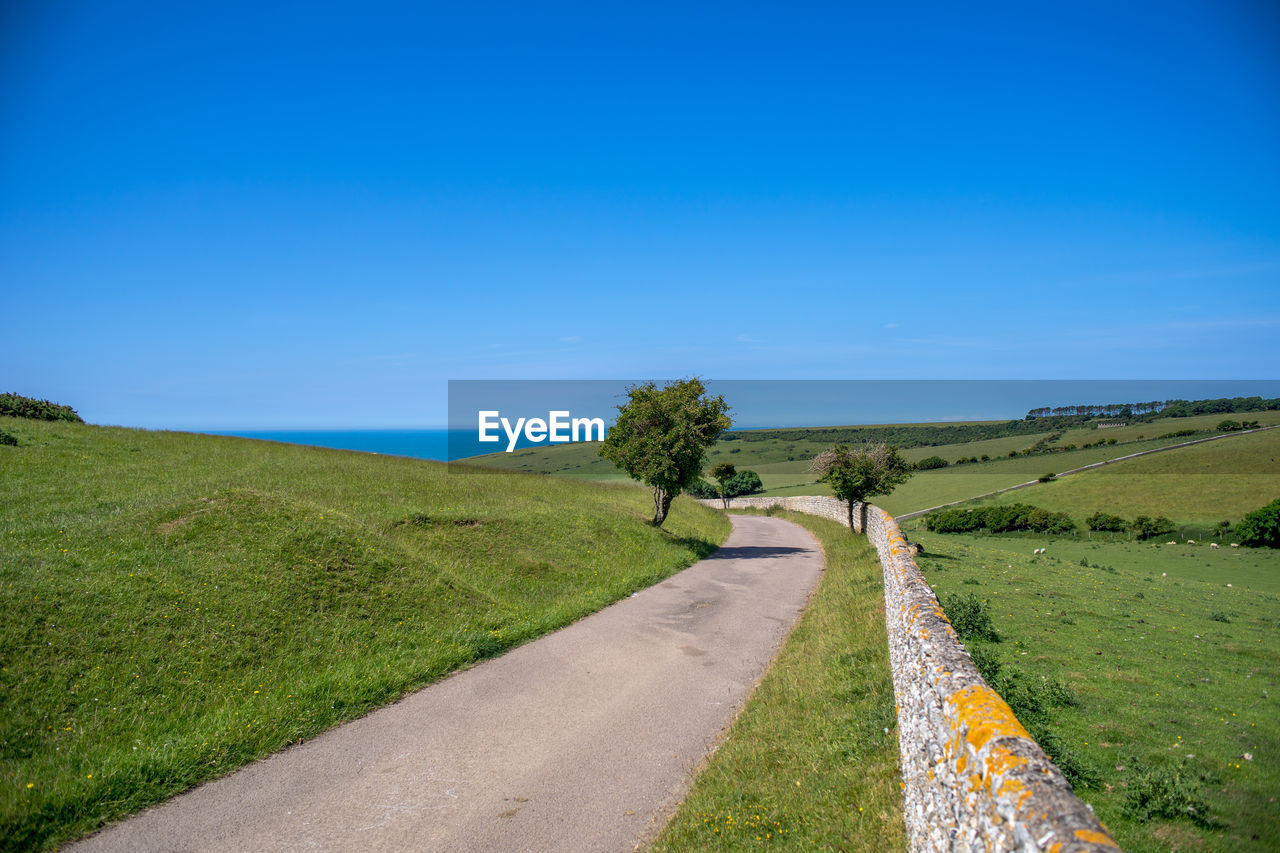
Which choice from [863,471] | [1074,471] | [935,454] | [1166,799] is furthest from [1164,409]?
[1166,799]

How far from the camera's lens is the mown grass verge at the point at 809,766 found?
5738 mm

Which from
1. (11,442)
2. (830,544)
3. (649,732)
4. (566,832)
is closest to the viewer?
(566,832)

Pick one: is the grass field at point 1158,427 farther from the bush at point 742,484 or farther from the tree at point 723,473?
the tree at point 723,473

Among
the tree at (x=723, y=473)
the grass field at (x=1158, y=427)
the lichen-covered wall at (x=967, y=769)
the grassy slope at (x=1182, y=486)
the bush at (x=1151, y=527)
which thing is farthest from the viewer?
the grass field at (x=1158, y=427)

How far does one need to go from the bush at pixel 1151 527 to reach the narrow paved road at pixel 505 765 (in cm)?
3779

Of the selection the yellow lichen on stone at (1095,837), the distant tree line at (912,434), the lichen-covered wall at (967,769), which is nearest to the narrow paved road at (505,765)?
the lichen-covered wall at (967,769)

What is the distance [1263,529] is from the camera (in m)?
29.6

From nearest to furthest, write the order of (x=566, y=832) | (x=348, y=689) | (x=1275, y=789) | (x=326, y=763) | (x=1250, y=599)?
1. (x=1275, y=789)
2. (x=566, y=832)
3. (x=326, y=763)
4. (x=348, y=689)
5. (x=1250, y=599)

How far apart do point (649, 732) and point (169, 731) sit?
20.3 ft

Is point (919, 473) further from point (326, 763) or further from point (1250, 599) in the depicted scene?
point (326, 763)

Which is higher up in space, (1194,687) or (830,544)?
(1194,687)

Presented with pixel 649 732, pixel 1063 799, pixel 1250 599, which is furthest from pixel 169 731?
pixel 1250 599

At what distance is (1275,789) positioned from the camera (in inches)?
212

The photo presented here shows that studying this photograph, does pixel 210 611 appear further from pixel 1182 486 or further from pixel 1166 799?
pixel 1182 486
